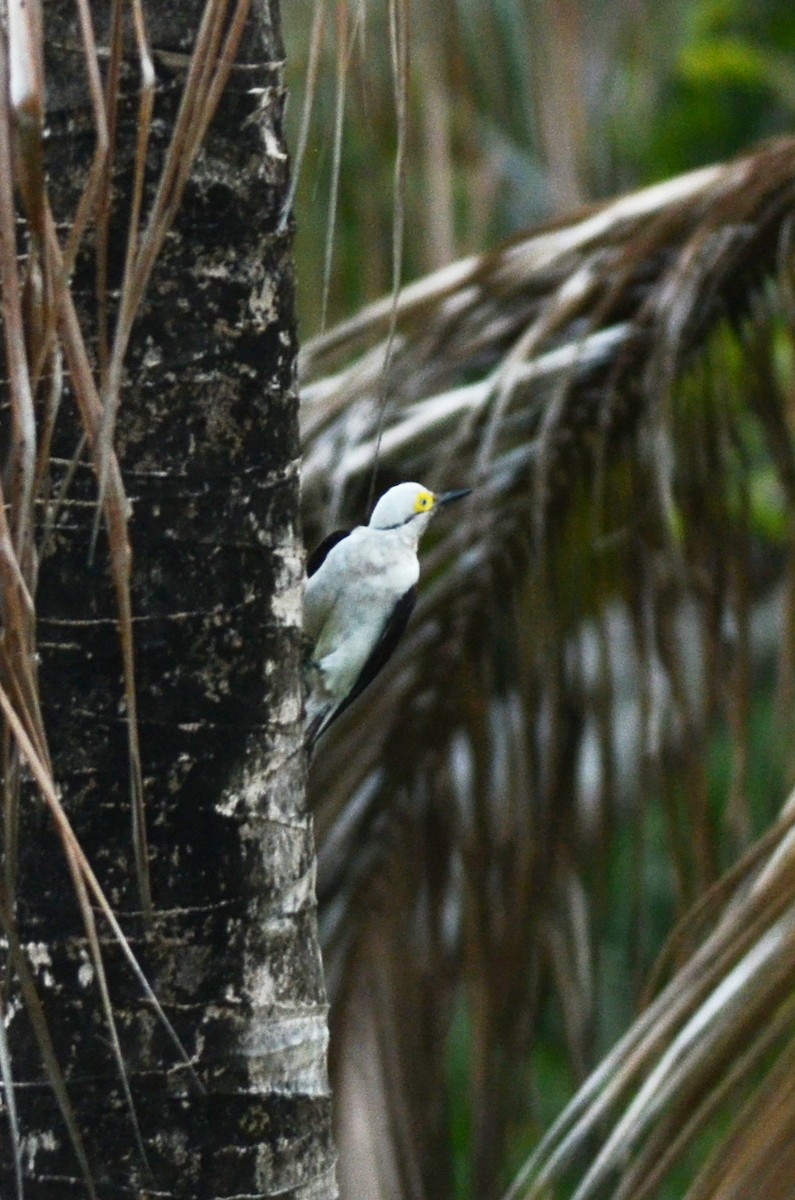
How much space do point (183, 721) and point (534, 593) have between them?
5.04ft

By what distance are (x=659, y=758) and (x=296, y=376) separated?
1582 mm

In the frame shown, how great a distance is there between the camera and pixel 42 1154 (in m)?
1.58

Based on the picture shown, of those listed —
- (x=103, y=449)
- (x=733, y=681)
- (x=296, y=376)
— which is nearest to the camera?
(x=103, y=449)

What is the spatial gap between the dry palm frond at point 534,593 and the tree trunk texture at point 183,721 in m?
1.27

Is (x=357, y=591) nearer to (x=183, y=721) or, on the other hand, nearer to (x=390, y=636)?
(x=390, y=636)

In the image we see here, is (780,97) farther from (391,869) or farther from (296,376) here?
(296,376)

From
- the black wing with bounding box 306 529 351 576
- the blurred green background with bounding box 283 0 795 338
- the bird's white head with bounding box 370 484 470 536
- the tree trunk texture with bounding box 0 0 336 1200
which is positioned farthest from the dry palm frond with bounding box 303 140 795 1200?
the tree trunk texture with bounding box 0 0 336 1200

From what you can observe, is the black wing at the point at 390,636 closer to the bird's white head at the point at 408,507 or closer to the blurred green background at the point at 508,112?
the bird's white head at the point at 408,507

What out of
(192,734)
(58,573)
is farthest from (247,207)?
(192,734)

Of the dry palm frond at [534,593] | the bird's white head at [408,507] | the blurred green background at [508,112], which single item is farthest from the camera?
the blurred green background at [508,112]

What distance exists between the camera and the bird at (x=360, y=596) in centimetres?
278

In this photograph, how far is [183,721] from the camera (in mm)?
1595

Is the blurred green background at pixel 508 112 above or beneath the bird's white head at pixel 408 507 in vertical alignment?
above

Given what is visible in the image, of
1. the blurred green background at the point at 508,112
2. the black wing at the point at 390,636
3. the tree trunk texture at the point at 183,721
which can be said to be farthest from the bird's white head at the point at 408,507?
the tree trunk texture at the point at 183,721
